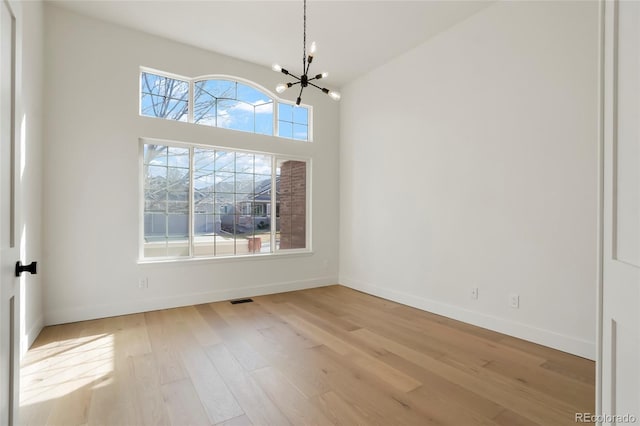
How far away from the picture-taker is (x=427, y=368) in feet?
7.70

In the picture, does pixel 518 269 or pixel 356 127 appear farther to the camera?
pixel 356 127

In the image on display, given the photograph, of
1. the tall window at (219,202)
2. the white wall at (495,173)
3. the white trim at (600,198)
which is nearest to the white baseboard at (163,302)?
the tall window at (219,202)

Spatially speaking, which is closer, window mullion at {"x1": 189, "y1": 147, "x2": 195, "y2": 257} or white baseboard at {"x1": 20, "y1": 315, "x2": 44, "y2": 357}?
white baseboard at {"x1": 20, "y1": 315, "x2": 44, "y2": 357}

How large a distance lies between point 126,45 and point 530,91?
4.37 metres

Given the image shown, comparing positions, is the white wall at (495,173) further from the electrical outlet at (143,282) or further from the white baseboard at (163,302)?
the electrical outlet at (143,282)

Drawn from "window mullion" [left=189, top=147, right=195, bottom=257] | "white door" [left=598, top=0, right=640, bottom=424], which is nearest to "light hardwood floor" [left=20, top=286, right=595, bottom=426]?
"window mullion" [left=189, top=147, right=195, bottom=257]

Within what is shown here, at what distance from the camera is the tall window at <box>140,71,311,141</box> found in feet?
12.6

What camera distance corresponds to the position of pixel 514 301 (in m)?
3.01

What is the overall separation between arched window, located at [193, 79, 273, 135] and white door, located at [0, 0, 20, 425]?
116 inches

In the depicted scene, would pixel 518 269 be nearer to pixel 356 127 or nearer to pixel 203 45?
pixel 356 127

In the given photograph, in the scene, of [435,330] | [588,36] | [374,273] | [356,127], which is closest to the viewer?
[588,36]

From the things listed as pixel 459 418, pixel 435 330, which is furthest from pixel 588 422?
pixel 435 330

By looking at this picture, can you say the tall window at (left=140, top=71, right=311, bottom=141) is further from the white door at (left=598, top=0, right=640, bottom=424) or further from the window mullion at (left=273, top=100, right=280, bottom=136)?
the white door at (left=598, top=0, right=640, bottom=424)

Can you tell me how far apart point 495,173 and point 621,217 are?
8.28 ft
